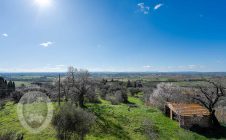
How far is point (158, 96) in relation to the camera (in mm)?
52094

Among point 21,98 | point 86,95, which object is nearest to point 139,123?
point 86,95

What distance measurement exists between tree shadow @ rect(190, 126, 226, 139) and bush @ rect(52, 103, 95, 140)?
58.4 ft

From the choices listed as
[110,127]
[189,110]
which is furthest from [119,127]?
[189,110]

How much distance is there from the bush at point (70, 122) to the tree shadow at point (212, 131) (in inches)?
701

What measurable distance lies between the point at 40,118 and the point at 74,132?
44.4ft

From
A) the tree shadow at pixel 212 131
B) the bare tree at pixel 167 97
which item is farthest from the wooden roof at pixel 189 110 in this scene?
the bare tree at pixel 167 97

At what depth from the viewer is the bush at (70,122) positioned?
21141mm

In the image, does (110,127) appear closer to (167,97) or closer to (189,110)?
(189,110)

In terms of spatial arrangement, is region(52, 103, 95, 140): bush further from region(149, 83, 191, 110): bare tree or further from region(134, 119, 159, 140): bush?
region(149, 83, 191, 110): bare tree

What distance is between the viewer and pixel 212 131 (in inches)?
1254

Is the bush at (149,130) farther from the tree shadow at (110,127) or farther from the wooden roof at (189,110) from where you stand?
the wooden roof at (189,110)

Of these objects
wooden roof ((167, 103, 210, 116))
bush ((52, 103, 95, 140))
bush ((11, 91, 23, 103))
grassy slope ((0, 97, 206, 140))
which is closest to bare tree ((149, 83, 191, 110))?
grassy slope ((0, 97, 206, 140))

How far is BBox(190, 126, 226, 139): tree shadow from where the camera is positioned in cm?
3018

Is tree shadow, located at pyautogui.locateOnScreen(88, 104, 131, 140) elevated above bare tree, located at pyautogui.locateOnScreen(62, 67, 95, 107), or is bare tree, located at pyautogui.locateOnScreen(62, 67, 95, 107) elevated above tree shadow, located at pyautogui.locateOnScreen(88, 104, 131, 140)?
bare tree, located at pyautogui.locateOnScreen(62, 67, 95, 107)
